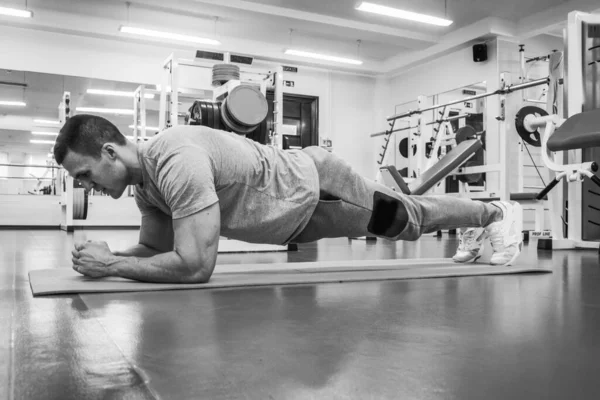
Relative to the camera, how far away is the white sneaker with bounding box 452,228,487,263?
227cm

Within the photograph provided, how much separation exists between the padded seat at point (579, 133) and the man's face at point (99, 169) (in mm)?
2538

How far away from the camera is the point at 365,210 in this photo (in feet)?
5.93

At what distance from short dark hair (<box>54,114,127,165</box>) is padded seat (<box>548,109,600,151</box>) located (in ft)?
8.44

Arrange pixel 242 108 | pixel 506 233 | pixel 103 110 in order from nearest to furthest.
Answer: pixel 506 233 < pixel 242 108 < pixel 103 110

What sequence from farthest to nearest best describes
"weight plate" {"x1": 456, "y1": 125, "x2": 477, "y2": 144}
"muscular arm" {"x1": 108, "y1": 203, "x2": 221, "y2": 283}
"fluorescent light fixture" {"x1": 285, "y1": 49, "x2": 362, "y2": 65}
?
"fluorescent light fixture" {"x1": 285, "y1": 49, "x2": 362, "y2": 65} < "weight plate" {"x1": 456, "y1": 125, "x2": 477, "y2": 144} < "muscular arm" {"x1": 108, "y1": 203, "x2": 221, "y2": 283}

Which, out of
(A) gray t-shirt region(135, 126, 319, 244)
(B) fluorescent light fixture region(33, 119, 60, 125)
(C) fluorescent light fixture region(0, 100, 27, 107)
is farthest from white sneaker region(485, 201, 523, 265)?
(C) fluorescent light fixture region(0, 100, 27, 107)

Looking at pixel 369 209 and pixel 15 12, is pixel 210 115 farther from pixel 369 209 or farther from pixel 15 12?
pixel 15 12

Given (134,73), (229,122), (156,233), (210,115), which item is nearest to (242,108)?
(229,122)

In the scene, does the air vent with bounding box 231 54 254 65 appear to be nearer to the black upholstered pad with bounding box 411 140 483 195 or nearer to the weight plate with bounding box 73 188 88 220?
the black upholstered pad with bounding box 411 140 483 195

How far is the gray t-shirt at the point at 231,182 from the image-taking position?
1410 millimetres

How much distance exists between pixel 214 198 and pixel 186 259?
19 cm

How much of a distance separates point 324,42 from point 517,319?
7.61 metres

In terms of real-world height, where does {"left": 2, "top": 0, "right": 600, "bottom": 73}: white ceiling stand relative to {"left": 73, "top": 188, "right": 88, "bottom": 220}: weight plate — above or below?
above

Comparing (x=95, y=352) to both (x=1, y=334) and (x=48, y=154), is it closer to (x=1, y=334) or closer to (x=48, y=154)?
(x=1, y=334)
